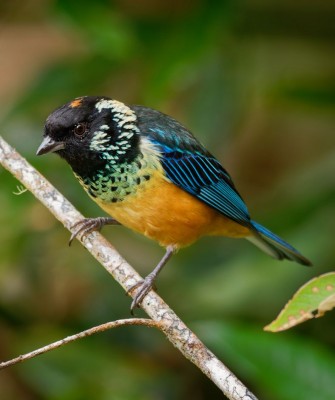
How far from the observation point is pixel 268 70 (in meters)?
5.79

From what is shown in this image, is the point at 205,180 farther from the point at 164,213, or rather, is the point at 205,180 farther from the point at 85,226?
the point at 85,226

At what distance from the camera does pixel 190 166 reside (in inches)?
158

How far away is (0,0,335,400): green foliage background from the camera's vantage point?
15.2ft

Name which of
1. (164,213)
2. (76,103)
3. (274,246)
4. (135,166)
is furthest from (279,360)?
(76,103)

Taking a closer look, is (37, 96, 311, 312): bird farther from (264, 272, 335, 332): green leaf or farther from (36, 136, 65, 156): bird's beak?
(264, 272, 335, 332): green leaf

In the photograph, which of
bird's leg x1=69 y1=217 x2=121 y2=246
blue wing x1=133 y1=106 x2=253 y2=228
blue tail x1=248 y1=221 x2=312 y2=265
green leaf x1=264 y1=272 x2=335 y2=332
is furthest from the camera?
blue tail x1=248 y1=221 x2=312 y2=265

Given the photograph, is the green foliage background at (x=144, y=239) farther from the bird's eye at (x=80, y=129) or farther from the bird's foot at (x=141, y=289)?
the bird's eye at (x=80, y=129)

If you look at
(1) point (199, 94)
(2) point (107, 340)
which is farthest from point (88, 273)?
(1) point (199, 94)

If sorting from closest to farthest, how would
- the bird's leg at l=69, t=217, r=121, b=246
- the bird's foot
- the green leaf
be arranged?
1. the green leaf
2. the bird's foot
3. the bird's leg at l=69, t=217, r=121, b=246

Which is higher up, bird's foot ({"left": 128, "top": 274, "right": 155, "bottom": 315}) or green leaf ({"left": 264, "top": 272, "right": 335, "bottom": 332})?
green leaf ({"left": 264, "top": 272, "right": 335, "bottom": 332})

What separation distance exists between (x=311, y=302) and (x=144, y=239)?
2.72m

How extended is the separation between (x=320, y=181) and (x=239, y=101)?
0.66 m

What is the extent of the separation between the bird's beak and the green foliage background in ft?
2.67

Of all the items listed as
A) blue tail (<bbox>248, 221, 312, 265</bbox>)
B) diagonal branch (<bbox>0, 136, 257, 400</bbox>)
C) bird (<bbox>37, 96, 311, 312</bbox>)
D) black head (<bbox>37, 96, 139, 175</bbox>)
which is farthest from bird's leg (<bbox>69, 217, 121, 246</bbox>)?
blue tail (<bbox>248, 221, 312, 265</bbox>)
